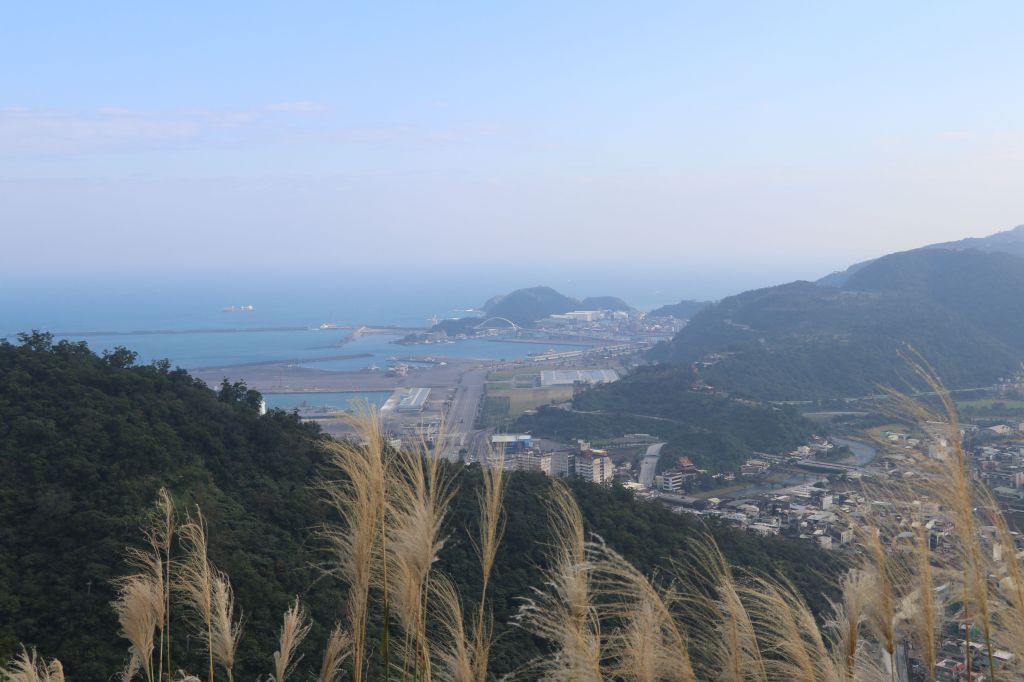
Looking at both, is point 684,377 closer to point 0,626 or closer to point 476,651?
point 0,626

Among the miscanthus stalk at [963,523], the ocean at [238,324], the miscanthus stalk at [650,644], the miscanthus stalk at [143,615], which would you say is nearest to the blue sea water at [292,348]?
the ocean at [238,324]

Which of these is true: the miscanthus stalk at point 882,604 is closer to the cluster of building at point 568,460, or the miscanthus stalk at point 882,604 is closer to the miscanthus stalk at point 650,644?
the miscanthus stalk at point 650,644

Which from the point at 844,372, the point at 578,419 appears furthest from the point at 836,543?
the point at 844,372

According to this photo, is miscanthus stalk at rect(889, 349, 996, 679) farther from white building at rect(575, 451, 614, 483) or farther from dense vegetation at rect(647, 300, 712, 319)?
dense vegetation at rect(647, 300, 712, 319)

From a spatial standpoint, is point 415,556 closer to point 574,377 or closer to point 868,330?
point 574,377

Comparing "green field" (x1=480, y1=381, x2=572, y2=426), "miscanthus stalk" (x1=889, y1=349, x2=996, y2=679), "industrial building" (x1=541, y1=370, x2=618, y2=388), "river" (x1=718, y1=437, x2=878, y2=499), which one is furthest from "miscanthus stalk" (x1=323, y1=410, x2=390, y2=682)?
"industrial building" (x1=541, y1=370, x2=618, y2=388)
